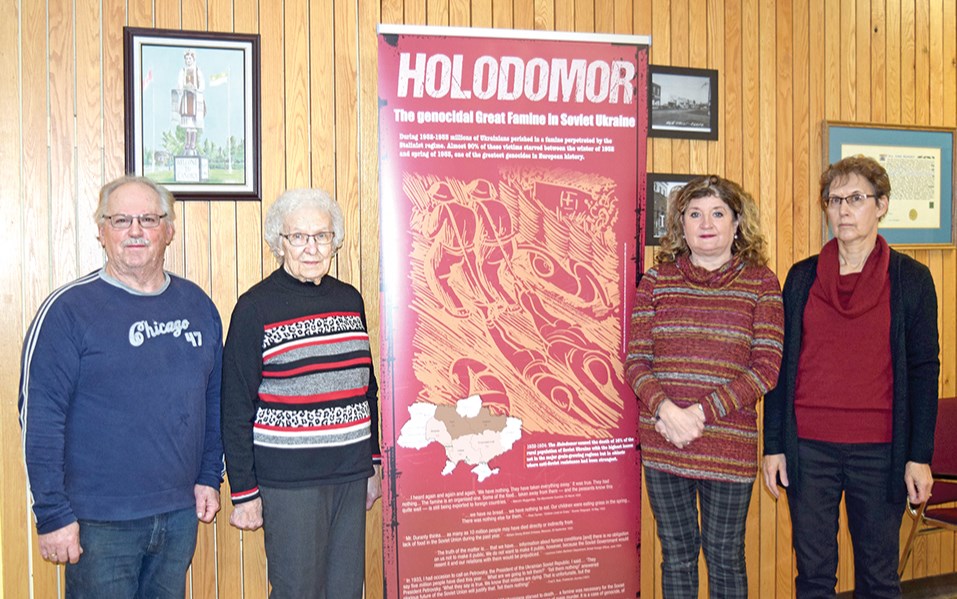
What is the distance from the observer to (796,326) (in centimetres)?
235

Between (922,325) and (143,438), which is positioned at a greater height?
(922,325)

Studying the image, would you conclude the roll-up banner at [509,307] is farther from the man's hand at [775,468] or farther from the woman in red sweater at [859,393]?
the woman in red sweater at [859,393]

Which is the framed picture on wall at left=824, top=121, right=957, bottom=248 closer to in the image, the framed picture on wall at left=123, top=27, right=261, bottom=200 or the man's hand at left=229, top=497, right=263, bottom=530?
the framed picture on wall at left=123, top=27, right=261, bottom=200

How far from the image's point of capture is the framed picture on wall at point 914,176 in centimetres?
332

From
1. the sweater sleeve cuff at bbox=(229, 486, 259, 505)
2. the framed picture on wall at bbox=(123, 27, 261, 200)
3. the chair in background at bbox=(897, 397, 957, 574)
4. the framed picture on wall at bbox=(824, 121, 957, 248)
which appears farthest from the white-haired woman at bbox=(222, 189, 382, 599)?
the framed picture on wall at bbox=(824, 121, 957, 248)

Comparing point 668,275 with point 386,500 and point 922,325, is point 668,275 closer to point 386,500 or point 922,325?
point 922,325

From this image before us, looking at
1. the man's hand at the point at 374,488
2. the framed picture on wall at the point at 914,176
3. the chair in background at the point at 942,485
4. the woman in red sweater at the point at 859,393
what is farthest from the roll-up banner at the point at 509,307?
the framed picture on wall at the point at 914,176

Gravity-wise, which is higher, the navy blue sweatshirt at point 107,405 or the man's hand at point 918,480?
the navy blue sweatshirt at point 107,405

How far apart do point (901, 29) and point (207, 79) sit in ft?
10.2

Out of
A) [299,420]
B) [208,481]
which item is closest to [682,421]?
[299,420]

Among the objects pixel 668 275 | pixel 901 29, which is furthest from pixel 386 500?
pixel 901 29

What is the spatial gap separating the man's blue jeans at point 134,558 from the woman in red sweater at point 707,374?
4.91ft

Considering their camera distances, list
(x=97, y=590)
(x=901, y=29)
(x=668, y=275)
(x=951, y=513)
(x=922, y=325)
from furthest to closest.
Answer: (x=901, y=29) < (x=951, y=513) < (x=668, y=275) < (x=922, y=325) < (x=97, y=590)

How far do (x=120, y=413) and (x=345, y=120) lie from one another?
1338 mm
